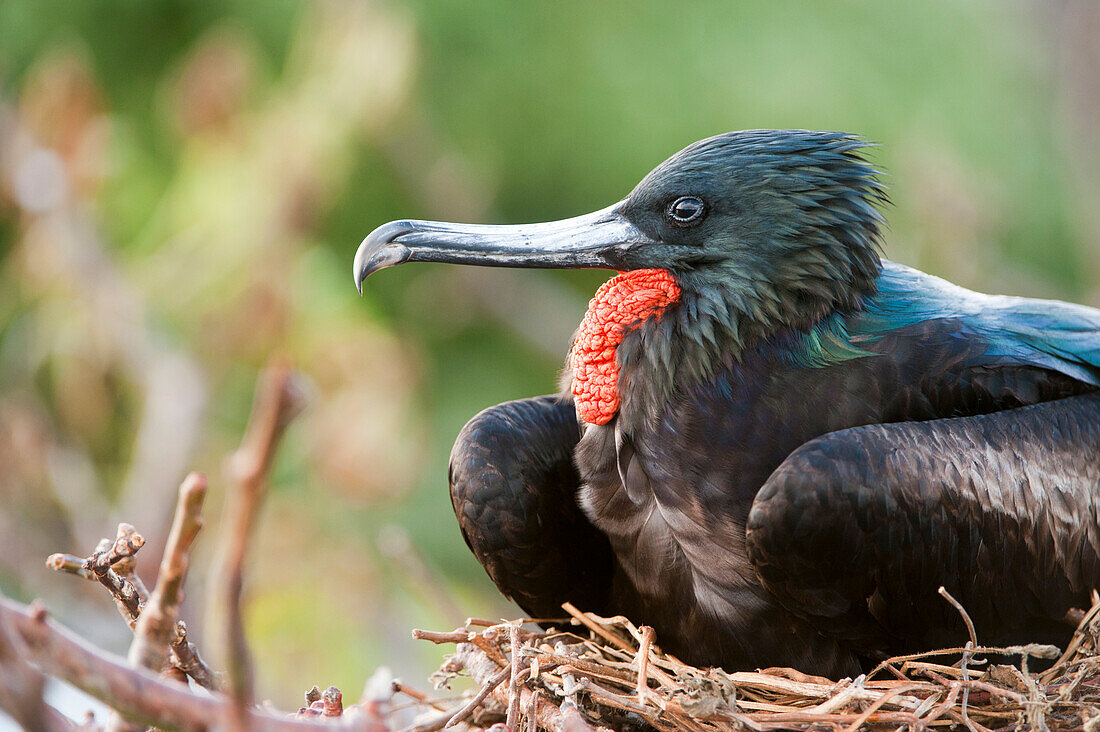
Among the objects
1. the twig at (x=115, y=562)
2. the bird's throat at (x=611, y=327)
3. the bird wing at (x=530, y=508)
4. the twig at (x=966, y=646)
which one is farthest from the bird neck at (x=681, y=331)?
the twig at (x=115, y=562)

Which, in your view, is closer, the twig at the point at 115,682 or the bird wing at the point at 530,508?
the twig at the point at 115,682

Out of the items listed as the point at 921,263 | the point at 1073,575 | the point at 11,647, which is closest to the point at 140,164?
the point at 921,263

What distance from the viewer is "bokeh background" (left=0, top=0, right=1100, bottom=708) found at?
6203 mm

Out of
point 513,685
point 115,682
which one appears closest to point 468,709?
point 513,685

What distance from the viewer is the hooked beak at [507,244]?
2.54 metres

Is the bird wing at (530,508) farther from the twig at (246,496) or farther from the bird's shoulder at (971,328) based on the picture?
the twig at (246,496)

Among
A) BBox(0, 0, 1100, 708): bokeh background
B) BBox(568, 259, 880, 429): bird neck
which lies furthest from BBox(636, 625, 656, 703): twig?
BBox(0, 0, 1100, 708): bokeh background

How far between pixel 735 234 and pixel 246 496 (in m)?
1.91

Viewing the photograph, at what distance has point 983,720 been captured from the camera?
90.9 inches

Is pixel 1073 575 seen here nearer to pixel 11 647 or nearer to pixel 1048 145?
pixel 11 647

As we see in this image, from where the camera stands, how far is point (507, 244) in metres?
2.59

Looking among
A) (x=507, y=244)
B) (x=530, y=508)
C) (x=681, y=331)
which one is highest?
(x=507, y=244)

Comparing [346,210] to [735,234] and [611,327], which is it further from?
[735,234]

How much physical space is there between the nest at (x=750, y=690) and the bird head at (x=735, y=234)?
0.79 m
